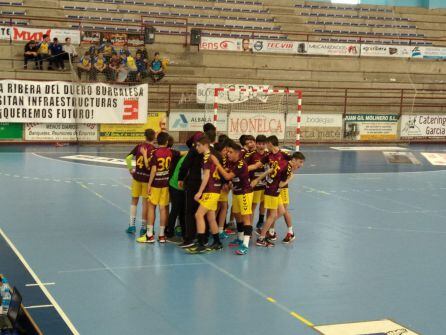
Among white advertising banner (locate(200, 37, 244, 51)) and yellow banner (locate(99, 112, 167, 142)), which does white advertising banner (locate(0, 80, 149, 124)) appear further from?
white advertising banner (locate(200, 37, 244, 51))

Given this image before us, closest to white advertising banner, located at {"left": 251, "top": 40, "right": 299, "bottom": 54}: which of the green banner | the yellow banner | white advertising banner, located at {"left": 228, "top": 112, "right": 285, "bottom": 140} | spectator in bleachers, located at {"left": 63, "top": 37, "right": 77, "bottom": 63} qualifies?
white advertising banner, located at {"left": 228, "top": 112, "right": 285, "bottom": 140}

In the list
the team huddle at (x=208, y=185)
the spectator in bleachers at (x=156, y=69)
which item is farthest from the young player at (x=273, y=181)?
the spectator in bleachers at (x=156, y=69)

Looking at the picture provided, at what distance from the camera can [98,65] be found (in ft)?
89.0

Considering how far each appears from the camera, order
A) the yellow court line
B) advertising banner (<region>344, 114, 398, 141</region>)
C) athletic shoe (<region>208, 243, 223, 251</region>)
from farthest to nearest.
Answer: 1. advertising banner (<region>344, 114, 398, 141</region>)
2. athletic shoe (<region>208, 243, 223, 251</region>)
3. the yellow court line

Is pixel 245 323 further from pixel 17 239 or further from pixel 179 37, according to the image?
pixel 179 37

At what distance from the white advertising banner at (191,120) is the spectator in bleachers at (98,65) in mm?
3347

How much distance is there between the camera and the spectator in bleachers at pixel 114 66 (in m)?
27.2

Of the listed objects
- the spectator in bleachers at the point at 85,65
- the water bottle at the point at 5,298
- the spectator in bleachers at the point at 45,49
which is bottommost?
the water bottle at the point at 5,298

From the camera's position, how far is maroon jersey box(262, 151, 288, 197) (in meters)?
11.5

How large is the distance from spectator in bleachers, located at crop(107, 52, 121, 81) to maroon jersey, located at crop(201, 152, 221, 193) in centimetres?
1714

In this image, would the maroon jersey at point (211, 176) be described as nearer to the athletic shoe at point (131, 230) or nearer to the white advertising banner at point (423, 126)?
the athletic shoe at point (131, 230)

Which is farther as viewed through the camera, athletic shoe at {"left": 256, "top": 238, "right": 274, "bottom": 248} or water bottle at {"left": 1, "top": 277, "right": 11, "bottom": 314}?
athletic shoe at {"left": 256, "top": 238, "right": 274, "bottom": 248}

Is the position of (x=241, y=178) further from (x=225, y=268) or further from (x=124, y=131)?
(x=124, y=131)

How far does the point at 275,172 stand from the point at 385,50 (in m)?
25.6
